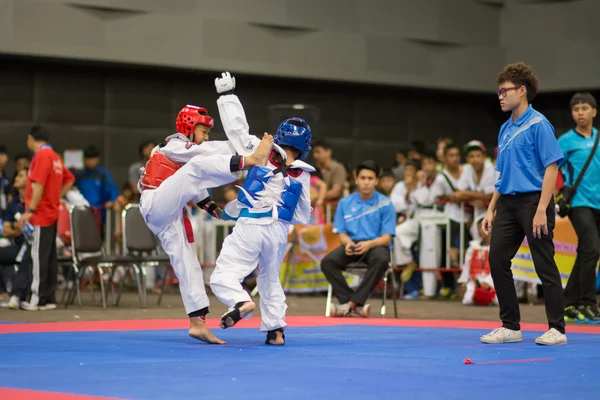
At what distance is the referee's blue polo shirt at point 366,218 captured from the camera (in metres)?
9.56

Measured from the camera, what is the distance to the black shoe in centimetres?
847

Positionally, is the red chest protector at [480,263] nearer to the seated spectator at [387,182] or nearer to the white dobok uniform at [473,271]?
the white dobok uniform at [473,271]

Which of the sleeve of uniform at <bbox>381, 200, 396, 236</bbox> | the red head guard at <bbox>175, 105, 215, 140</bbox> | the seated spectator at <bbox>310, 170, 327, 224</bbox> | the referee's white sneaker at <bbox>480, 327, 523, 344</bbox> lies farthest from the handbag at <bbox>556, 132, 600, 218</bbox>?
the seated spectator at <bbox>310, 170, 327, 224</bbox>

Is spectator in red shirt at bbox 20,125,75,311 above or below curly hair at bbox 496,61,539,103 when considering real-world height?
below

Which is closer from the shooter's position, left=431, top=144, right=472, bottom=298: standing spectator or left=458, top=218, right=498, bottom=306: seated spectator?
left=458, top=218, right=498, bottom=306: seated spectator

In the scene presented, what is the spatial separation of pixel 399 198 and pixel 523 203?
6042mm

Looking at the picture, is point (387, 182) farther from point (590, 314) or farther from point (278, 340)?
point (278, 340)

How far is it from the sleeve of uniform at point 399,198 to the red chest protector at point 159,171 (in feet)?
19.6

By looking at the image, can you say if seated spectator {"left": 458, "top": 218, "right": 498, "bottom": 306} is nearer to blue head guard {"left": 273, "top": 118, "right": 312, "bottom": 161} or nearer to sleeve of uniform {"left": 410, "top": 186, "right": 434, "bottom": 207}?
sleeve of uniform {"left": 410, "top": 186, "right": 434, "bottom": 207}

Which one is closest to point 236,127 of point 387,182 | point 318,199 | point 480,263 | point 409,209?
point 480,263

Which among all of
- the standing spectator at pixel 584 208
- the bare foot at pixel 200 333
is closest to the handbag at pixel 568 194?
the standing spectator at pixel 584 208

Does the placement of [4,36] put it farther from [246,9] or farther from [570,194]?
[570,194]

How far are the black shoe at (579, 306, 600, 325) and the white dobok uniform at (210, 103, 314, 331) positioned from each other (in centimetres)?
343

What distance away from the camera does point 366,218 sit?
959 cm
